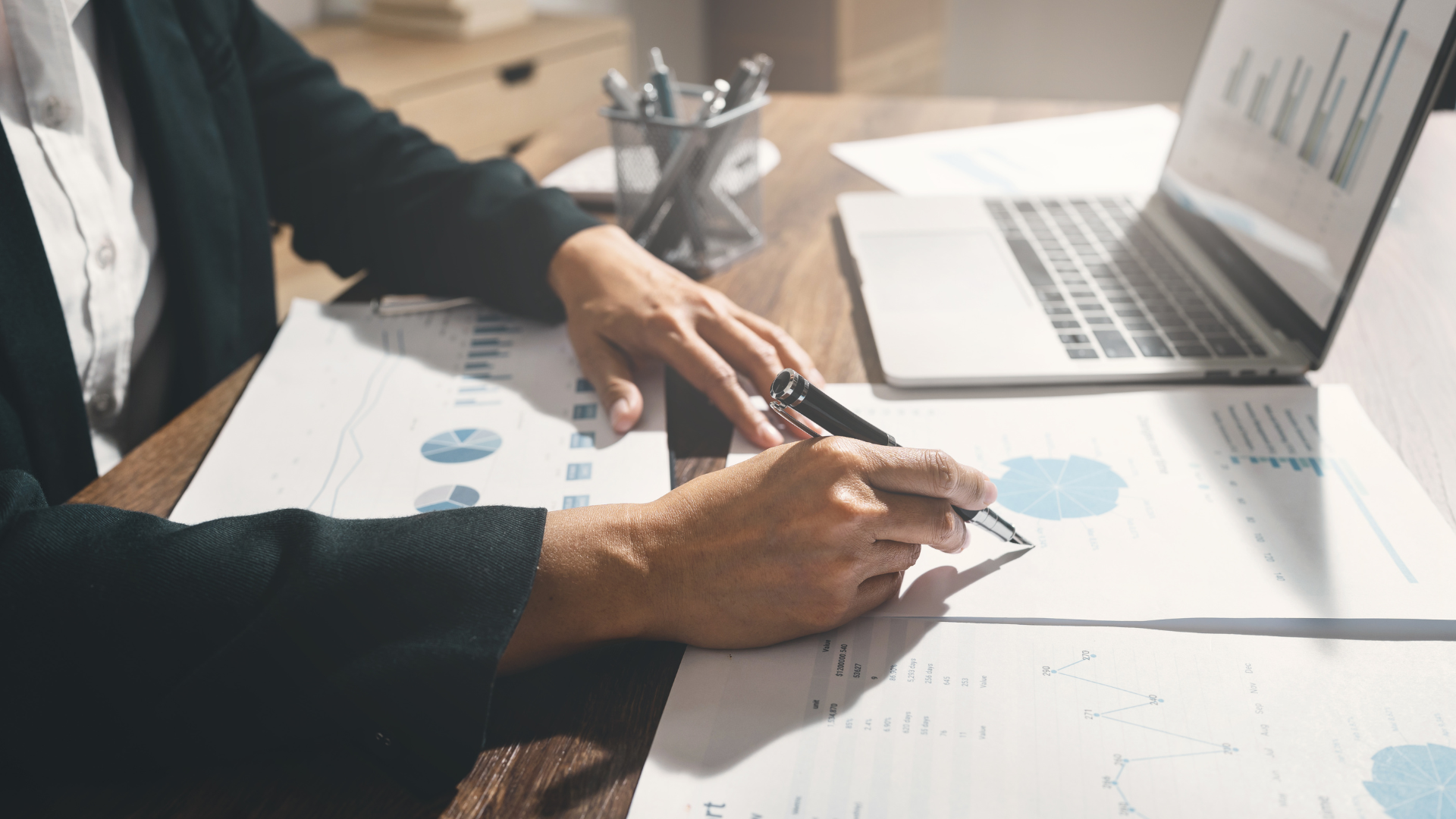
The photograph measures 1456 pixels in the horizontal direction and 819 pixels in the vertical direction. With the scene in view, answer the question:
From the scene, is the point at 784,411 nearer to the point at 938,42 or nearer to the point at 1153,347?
the point at 1153,347

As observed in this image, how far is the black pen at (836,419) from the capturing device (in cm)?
48

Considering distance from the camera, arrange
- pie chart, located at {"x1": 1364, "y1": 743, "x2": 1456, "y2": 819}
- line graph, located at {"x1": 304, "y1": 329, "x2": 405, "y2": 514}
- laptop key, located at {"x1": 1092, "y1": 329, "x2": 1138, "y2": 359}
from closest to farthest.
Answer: pie chart, located at {"x1": 1364, "y1": 743, "x2": 1456, "y2": 819}
line graph, located at {"x1": 304, "y1": 329, "x2": 405, "y2": 514}
laptop key, located at {"x1": 1092, "y1": 329, "x2": 1138, "y2": 359}

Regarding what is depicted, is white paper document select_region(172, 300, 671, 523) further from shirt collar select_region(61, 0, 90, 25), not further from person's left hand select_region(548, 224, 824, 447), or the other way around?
shirt collar select_region(61, 0, 90, 25)

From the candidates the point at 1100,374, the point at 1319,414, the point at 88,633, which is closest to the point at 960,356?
the point at 1100,374

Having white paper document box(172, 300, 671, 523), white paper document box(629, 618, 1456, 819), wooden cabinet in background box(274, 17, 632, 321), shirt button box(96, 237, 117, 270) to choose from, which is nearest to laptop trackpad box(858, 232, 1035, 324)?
white paper document box(172, 300, 671, 523)

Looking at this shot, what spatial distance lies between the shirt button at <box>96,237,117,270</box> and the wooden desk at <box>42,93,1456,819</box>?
0.12m

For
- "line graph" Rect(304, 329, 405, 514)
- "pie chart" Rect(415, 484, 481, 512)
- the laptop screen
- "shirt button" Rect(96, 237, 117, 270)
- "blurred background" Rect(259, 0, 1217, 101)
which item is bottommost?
"blurred background" Rect(259, 0, 1217, 101)

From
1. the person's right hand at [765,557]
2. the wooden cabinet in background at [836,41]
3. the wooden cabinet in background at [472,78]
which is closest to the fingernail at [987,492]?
the person's right hand at [765,557]

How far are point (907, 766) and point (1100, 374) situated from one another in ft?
1.22

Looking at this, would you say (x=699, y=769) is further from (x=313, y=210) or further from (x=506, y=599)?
(x=313, y=210)

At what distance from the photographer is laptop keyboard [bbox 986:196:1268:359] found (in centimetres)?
67

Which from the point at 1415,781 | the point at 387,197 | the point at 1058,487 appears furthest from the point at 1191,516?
the point at 387,197

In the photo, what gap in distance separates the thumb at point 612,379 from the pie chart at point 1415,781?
43 cm

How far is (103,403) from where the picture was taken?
2.31ft
